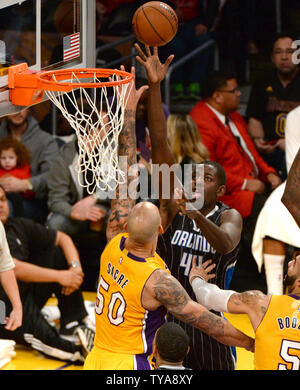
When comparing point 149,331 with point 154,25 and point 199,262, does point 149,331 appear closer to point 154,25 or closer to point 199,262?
point 199,262

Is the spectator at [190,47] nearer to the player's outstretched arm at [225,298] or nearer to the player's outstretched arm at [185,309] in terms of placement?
the player's outstretched arm at [225,298]

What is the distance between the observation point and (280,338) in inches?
161

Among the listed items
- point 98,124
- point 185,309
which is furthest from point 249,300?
point 98,124

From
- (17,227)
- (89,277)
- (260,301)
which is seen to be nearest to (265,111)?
(89,277)

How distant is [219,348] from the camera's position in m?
5.01

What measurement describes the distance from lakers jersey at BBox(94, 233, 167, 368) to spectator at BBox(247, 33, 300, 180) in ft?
13.3

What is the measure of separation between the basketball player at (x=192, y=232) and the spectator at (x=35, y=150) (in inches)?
114

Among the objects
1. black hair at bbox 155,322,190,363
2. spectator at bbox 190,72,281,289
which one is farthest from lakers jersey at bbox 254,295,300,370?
spectator at bbox 190,72,281,289

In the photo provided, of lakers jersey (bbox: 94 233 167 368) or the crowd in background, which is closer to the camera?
lakers jersey (bbox: 94 233 167 368)

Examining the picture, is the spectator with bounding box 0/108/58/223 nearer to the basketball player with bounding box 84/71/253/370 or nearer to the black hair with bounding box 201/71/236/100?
the black hair with bounding box 201/71/236/100

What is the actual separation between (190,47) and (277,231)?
137 inches

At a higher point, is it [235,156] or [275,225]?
[235,156]

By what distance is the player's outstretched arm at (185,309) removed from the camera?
170 inches

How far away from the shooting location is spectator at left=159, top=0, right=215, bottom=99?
9.53m
